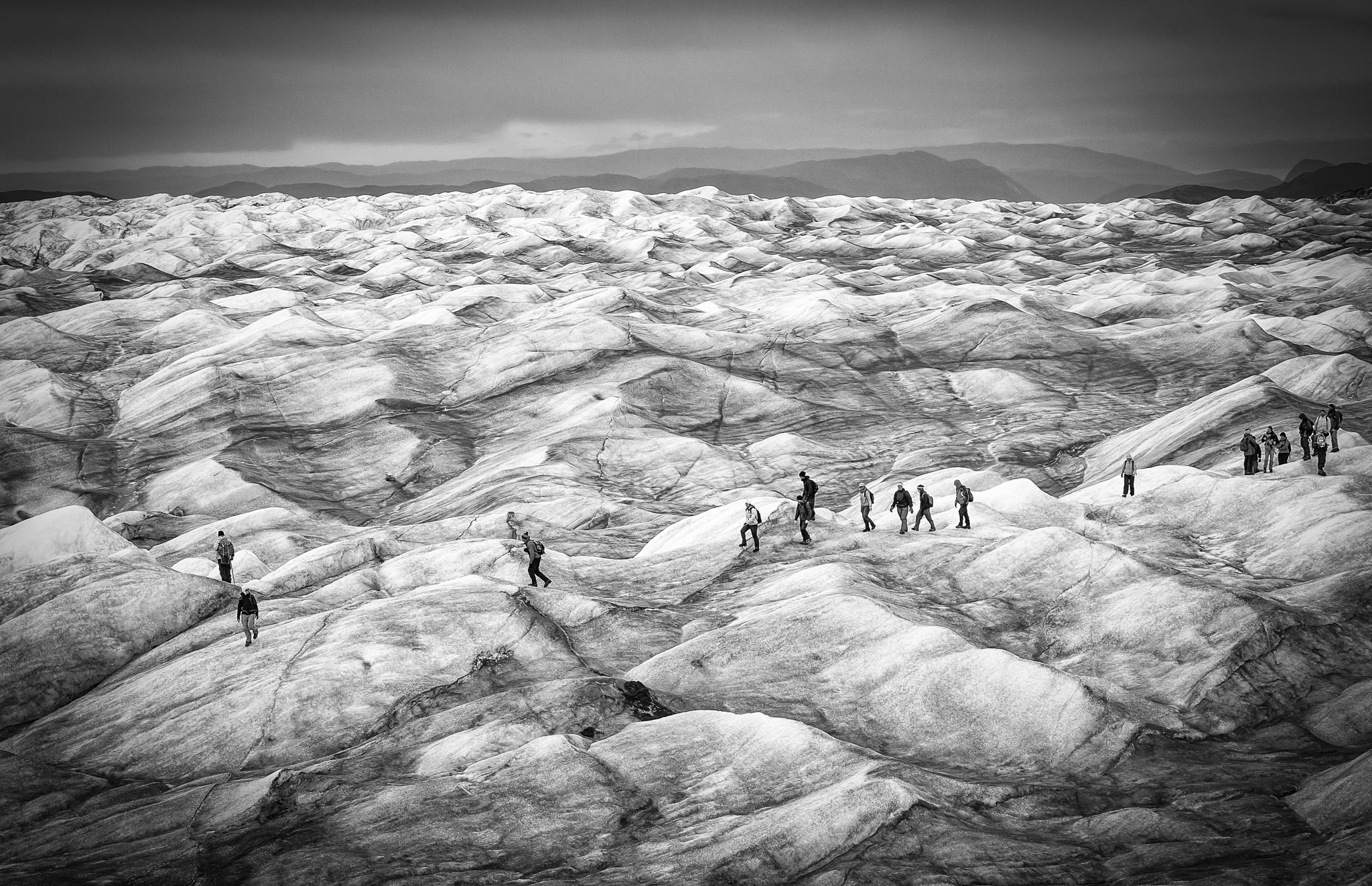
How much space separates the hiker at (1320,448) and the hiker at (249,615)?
38982mm

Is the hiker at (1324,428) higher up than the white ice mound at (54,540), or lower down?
higher up

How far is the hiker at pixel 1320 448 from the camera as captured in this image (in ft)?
135

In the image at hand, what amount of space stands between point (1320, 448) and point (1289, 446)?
3.59 meters

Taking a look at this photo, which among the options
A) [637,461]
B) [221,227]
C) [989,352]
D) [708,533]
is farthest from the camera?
[221,227]

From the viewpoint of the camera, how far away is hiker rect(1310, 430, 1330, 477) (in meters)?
41.1

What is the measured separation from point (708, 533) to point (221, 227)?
164955 mm

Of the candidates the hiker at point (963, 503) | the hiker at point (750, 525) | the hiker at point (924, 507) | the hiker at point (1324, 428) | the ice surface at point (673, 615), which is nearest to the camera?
the ice surface at point (673, 615)

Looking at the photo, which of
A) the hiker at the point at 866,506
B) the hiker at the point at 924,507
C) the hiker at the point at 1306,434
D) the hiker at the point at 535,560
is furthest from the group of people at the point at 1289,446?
the hiker at the point at 535,560

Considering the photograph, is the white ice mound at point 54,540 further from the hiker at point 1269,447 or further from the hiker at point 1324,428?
the hiker at point 1324,428

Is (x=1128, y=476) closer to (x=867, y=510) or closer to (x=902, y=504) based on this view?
(x=902, y=504)

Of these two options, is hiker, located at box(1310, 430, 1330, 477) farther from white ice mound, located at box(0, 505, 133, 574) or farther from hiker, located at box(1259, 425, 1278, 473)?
white ice mound, located at box(0, 505, 133, 574)

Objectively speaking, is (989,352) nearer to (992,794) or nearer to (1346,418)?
(1346,418)

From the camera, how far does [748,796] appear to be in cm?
2389

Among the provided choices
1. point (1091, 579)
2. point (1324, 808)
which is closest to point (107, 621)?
point (1091, 579)
